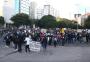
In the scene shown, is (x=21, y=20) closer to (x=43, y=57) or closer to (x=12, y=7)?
(x=12, y=7)

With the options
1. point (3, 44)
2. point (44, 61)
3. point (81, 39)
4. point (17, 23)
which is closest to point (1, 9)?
point (17, 23)

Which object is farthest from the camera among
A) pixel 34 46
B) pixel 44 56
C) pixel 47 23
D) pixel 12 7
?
pixel 12 7

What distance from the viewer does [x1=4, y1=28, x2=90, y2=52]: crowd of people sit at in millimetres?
29281

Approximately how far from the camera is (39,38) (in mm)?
39406

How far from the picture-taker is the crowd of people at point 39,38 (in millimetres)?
29281

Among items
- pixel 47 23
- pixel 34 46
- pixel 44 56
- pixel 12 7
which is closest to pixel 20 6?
pixel 12 7

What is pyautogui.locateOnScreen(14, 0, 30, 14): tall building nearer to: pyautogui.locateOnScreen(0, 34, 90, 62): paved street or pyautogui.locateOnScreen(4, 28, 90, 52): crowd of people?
pyautogui.locateOnScreen(4, 28, 90, 52): crowd of people

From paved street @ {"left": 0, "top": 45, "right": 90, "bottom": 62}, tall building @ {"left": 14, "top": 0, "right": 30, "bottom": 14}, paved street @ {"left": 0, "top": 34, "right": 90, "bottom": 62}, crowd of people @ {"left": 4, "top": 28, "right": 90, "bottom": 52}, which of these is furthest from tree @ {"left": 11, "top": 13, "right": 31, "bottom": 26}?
paved street @ {"left": 0, "top": 45, "right": 90, "bottom": 62}

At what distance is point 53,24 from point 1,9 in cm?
5769

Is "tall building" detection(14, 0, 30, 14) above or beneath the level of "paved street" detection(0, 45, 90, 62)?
above

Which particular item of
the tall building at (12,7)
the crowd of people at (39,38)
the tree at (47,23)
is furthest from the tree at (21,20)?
the crowd of people at (39,38)

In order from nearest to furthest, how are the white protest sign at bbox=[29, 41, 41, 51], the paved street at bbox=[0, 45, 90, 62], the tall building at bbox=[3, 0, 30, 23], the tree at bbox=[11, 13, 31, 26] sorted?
1. the paved street at bbox=[0, 45, 90, 62]
2. the white protest sign at bbox=[29, 41, 41, 51]
3. the tree at bbox=[11, 13, 31, 26]
4. the tall building at bbox=[3, 0, 30, 23]

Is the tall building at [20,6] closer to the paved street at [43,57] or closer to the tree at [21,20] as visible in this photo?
the tree at [21,20]

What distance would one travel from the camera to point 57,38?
41562 mm
